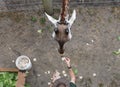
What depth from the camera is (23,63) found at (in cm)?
855

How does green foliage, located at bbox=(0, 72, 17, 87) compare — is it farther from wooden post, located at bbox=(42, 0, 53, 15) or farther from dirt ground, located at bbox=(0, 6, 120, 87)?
wooden post, located at bbox=(42, 0, 53, 15)

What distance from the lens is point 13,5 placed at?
9.45 meters

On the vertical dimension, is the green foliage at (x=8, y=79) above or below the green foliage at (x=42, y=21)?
below

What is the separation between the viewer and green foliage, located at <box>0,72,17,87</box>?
8516 millimetres

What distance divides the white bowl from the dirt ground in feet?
1.26

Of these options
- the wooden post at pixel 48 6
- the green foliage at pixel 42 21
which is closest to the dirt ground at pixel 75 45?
the green foliage at pixel 42 21

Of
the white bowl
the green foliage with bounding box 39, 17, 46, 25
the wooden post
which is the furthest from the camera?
the green foliage with bounding box 39, 17, 46, 25

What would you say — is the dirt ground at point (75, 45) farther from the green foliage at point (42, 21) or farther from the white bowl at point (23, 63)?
the white bowl at point (23, 63)

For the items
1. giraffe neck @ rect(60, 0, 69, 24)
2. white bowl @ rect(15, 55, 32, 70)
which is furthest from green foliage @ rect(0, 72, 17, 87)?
giraffe neck @ rect(60, 0, 69, 24)

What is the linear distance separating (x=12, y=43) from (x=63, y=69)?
1.57 metres

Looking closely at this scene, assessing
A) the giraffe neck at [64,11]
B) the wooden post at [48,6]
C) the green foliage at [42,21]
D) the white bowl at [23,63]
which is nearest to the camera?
the giraffe neck at [64,11]

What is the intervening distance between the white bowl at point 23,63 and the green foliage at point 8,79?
1.03 ft

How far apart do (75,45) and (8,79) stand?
6.54 ft

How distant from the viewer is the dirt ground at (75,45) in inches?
347
